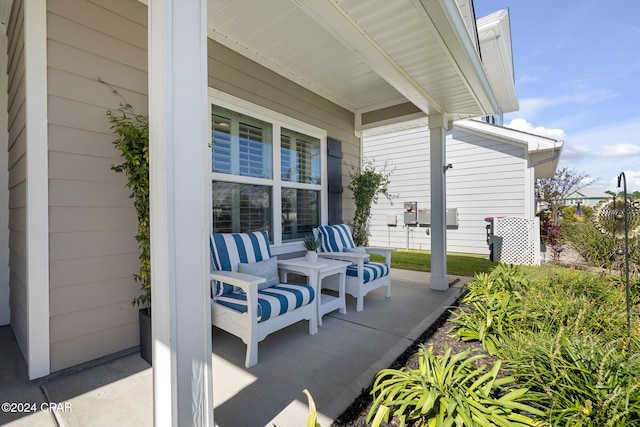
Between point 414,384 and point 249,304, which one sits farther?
point 249,304

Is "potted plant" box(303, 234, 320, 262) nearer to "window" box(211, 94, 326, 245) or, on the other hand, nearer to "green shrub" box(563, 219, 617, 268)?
"window" box(211, 94, 326, 245)

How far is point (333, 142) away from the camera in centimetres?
473

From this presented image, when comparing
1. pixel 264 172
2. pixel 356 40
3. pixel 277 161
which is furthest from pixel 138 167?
pixel 356 40

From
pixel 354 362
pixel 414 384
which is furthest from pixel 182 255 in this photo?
pixel 354 362

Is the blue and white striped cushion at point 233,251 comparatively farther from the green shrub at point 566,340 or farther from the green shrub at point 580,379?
the green shrub at point 580,379

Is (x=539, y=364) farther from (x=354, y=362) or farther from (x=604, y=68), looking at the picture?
(x=604, y=68)

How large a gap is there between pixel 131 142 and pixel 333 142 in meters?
3.04

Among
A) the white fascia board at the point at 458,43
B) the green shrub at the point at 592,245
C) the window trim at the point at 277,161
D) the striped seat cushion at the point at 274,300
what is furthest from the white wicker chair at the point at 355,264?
the green shrub at the point at 592,245

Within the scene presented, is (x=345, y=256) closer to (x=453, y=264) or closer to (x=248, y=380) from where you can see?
(x=248, y=380)

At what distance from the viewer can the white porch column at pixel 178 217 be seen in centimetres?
116

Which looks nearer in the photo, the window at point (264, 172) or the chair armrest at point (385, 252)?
the window at point (264, 172)

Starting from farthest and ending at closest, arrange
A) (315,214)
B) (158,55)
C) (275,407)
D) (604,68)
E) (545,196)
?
(545,196), (604,68), (315,214), (275,407), (158,55)

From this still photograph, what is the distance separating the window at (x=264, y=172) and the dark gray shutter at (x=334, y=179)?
0.15 metres

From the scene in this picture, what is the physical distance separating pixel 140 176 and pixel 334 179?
9.86 ft
